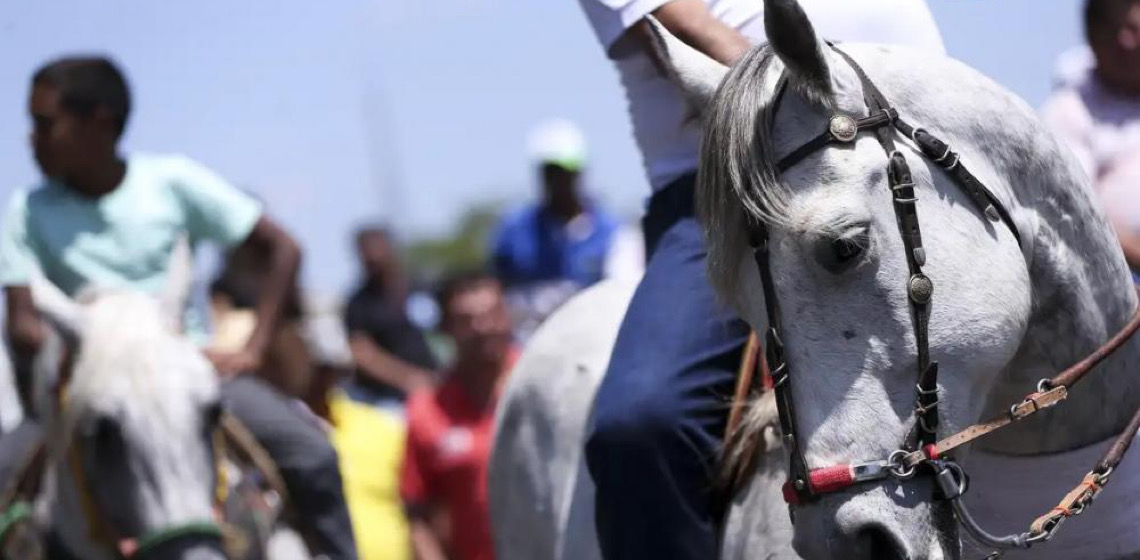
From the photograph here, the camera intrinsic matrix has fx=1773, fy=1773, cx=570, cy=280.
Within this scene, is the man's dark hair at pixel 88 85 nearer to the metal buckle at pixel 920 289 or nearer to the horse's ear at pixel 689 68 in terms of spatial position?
the horse's ear at pixel 689 68

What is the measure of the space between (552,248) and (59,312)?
445cm

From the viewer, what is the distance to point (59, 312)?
18.9ft

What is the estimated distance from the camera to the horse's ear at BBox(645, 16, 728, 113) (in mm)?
3473

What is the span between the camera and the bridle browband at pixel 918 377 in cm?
305

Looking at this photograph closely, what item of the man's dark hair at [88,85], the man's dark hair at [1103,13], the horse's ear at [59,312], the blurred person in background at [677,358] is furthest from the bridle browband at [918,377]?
the man's dark hair at [88,85]

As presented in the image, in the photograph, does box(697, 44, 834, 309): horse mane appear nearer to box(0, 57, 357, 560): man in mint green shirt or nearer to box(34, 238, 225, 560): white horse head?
box(34, 238, 225, 560): white horse head

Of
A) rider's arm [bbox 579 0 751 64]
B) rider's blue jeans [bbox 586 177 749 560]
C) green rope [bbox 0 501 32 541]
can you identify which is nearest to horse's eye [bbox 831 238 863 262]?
rider's arm [bbox 579 0 751 64]

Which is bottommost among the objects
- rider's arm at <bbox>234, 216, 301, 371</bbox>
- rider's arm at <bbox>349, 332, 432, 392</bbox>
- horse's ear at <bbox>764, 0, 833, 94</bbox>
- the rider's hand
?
rider's arm at <bbox>349, 332, 432, 392</bbox>

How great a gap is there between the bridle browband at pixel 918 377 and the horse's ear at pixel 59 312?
126 inches

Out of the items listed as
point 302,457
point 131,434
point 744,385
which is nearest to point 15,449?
point 302,457

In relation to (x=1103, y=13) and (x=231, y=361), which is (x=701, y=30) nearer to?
(x=1103, y=13)

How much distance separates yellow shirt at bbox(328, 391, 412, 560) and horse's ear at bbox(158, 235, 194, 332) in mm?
3631

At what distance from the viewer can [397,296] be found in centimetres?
1290

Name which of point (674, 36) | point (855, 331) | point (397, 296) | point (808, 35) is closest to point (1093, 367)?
point (855, 331)
